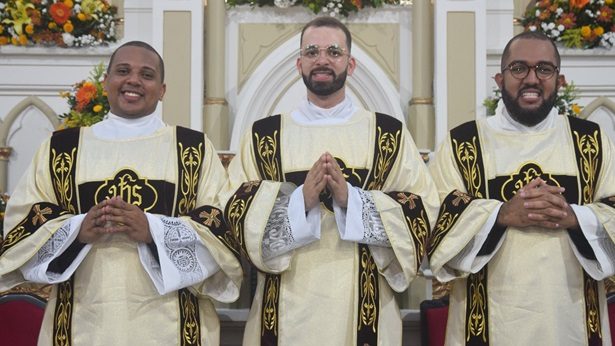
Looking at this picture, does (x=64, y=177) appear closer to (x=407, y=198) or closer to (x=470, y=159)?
(x=407, y=198)

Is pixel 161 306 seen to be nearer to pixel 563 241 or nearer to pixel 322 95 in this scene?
pixel 322 95

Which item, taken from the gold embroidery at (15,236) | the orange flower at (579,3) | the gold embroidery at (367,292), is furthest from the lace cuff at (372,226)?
the orange flower at (579,3)

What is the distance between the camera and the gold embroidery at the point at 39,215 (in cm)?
402

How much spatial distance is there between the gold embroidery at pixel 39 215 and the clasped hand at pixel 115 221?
0.72ft

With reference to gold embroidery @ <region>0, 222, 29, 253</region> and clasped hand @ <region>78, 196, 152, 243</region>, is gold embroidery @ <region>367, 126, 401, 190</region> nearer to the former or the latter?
clasped hand @ <region>78, 196, 152, 243</region>

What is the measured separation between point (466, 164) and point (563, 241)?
531mm

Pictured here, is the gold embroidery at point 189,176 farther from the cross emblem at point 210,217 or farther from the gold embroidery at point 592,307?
the gold embroidery at point 592,307

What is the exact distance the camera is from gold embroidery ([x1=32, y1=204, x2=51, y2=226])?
4020mm

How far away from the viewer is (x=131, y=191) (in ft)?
13.4

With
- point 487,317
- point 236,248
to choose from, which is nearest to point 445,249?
point 487,317

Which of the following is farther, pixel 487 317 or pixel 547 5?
pixel 547 5

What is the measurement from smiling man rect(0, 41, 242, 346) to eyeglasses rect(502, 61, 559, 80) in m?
1.34

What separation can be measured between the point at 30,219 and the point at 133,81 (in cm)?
73

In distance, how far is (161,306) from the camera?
3947 mm
